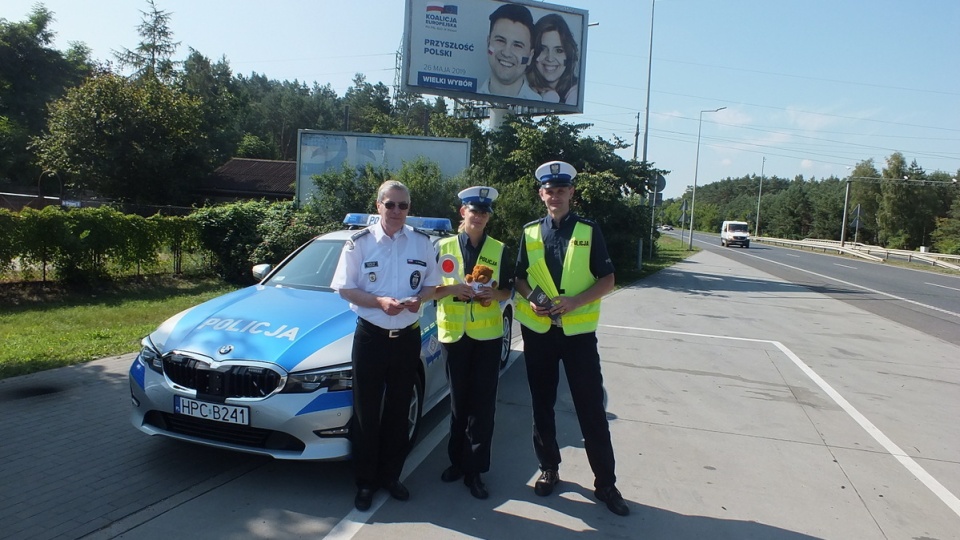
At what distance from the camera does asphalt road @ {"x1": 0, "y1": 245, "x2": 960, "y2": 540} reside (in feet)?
11.8

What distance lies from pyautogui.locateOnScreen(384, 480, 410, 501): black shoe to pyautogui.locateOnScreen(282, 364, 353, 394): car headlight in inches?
26.4

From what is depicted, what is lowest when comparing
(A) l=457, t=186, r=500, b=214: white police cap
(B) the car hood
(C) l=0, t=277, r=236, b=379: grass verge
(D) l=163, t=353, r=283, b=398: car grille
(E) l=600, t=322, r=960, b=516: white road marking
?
(C) l=0, t=277, r=236, b=379: grass verge

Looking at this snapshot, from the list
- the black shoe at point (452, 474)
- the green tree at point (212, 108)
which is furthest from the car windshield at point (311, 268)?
the green tree at point (212, 108)

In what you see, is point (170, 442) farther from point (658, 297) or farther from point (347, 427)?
point (658, 297)

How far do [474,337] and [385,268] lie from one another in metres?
0.73

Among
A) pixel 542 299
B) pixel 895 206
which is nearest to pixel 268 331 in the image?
pixel 542 299

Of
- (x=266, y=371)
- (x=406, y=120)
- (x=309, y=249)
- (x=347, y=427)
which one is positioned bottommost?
(x=347, y=427)

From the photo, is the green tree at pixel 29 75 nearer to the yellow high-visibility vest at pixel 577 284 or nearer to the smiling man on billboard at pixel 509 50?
the smiling man on billboard at pixel 509 50

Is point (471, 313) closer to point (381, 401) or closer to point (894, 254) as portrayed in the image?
point (381, 401)

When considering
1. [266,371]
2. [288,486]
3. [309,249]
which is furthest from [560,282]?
[309,249]

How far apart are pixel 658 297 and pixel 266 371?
13.8 meters

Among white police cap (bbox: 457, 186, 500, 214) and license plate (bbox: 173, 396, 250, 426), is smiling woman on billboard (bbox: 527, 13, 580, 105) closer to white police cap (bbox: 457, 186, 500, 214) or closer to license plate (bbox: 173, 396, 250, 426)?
white police cap (bbox: 457, 186, 500, 214)

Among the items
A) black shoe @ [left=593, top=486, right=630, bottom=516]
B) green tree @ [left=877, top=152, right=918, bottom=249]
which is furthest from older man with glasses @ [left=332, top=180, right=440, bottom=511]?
green tree @ [left=877, top=152, right=918, bottom=249]

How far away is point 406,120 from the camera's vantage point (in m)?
74.6
